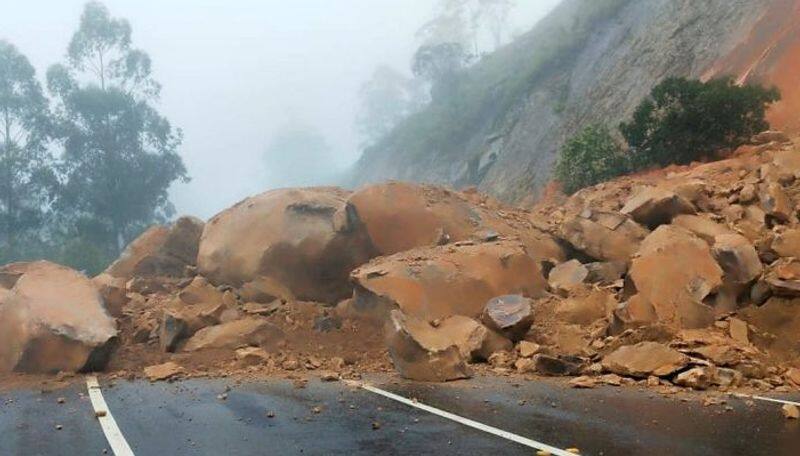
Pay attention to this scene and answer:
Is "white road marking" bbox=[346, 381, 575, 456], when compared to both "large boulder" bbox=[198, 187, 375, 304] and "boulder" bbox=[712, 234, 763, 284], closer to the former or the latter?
"large boulder" bbox=[198, 187, 375, 304]

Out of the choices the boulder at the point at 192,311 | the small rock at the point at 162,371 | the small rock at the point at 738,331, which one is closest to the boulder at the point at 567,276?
the small rock at the point at 738,331

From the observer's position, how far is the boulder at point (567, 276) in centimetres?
1209

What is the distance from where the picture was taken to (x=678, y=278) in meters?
10.1

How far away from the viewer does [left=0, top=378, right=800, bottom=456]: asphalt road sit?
537cm

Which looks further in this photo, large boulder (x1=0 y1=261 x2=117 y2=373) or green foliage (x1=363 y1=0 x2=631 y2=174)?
green foliage (x1=363 y1=0 x2=631 y2=174)

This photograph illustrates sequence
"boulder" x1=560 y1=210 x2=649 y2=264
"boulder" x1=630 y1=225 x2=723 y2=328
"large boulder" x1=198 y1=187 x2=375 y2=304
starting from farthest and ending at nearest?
"large boulder" x1=198 y1=187 x2=375 y2=304
"boulder" x1=560 y1=210 x2=649 y2=264
"boulder" x1=630 y1=225 x2=723 y2=328

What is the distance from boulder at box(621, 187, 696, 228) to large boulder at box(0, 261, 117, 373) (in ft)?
30.8

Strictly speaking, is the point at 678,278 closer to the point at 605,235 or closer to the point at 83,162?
the point at 605,235

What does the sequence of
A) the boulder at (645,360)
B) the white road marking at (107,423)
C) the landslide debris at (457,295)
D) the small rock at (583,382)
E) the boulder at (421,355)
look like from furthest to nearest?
the landslide debris at (457,295) < the boulder at (421,355) < the boulder at (645,360) < the small rock at (583,382) < the white road marking at (107,423)

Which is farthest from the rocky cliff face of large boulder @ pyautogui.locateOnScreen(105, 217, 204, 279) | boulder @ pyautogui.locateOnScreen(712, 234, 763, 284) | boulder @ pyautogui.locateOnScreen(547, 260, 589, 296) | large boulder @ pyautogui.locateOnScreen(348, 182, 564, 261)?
large boulder @ pyautogui.locateOnScreen(105, 217, 204, 279)

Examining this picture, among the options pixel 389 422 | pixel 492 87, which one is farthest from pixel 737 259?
pixel 492 87

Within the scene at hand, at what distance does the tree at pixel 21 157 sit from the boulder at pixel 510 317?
3682 centimetres

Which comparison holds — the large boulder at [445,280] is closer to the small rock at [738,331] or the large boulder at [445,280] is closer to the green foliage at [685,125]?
the small rock at [738,331]

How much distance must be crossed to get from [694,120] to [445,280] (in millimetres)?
13047
